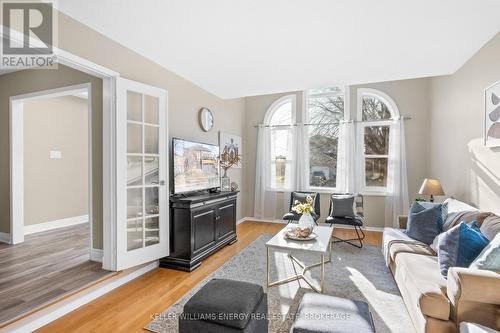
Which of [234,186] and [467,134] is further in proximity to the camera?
[234,186]

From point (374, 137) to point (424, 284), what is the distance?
3.75 m

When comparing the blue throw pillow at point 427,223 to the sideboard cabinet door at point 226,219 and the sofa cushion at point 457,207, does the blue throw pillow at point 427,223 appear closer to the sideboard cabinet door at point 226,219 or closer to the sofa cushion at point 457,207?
the sofa cushion at point 457,207

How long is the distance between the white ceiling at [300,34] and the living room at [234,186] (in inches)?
A: 0.8

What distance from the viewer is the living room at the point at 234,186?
1.89 metres

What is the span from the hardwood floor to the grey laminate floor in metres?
0.23

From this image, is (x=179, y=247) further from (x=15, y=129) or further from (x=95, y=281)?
(x=15, y=129)

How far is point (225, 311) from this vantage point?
1517mm

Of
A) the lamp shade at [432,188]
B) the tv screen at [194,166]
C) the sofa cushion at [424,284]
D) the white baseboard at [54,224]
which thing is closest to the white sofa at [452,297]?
the sofa cushion at [424,284]

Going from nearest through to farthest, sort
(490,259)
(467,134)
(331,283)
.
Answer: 1. (490,259)
2. (331,283)
3. (467,134)

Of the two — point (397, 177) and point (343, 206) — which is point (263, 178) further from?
point (397, 177)

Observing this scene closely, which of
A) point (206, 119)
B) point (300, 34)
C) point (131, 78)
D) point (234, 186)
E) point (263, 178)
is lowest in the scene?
point (234, 186)

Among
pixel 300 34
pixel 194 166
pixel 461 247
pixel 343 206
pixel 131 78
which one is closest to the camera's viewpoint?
pixel 461 247

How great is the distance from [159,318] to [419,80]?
5.62 metres

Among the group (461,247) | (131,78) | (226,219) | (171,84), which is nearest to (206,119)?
(171,84)
